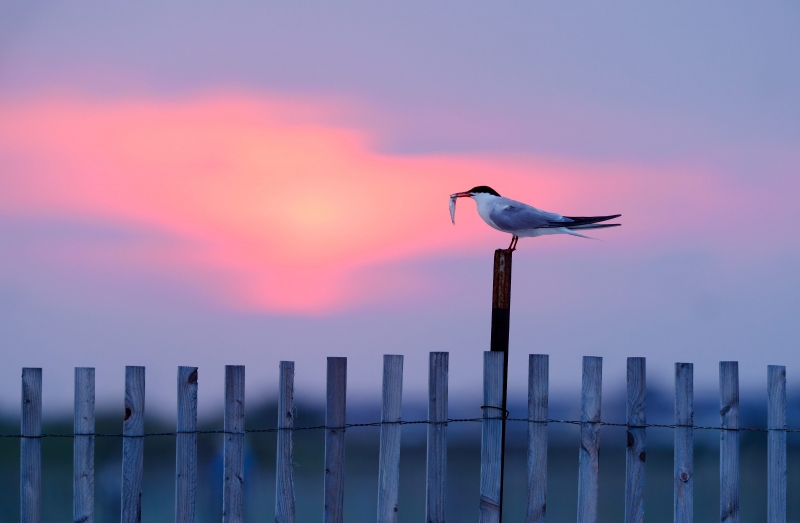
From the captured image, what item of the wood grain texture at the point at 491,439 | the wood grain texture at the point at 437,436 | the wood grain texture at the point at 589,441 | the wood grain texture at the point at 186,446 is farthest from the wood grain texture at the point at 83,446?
the wood grain texture at the point at 589,441

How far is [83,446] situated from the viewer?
19.1 feet

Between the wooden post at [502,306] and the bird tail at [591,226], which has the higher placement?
the bird tail at [591,226]

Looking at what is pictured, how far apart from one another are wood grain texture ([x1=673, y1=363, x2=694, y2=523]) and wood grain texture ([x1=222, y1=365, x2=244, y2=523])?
298cm

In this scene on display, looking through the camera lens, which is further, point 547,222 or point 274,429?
point 547,222

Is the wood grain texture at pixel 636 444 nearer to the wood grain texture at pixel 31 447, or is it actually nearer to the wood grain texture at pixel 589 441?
the wood grain texture at pixel 589 441

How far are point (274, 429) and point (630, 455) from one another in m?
2.42

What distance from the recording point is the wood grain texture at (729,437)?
699cm

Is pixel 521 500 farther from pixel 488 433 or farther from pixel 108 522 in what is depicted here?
pixel 488 433

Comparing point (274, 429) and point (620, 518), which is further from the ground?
point (274, 429)

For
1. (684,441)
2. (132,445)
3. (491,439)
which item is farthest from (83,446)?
(684,441)

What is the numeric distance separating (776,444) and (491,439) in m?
2.14

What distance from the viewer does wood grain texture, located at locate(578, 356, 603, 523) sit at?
666cm

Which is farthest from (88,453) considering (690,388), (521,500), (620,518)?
(620,518)

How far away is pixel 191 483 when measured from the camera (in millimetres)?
5949
